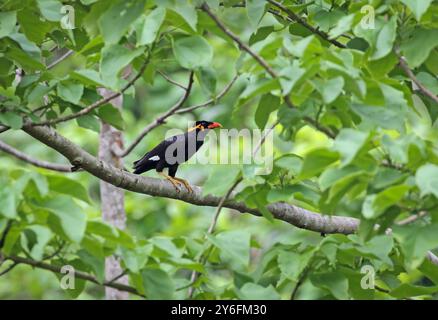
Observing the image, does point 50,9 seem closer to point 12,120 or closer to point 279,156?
point 12,120

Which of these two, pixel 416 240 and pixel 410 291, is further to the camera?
pixel 410 291

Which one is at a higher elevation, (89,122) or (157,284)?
(89,122)

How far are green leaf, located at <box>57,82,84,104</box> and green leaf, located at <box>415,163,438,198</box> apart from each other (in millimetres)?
1722

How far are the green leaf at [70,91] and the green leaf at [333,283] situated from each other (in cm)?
135

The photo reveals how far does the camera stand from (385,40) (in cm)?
315

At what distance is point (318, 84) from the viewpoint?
282cm

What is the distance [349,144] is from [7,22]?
1.67m

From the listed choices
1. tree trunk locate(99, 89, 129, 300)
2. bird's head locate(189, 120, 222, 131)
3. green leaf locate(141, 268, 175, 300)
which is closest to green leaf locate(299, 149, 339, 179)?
green leaf locate(141, 268, 175, 300)

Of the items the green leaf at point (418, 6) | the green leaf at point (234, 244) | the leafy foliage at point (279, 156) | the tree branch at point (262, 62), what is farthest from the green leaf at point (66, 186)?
the green leaf at point (418, 6)

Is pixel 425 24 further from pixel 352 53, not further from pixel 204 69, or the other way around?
pixel 204 69

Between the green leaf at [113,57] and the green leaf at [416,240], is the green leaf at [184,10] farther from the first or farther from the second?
the green leaf at [416,240]

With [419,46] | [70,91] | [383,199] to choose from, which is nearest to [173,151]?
[70,91]

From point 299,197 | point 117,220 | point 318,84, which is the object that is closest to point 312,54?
point 318,84

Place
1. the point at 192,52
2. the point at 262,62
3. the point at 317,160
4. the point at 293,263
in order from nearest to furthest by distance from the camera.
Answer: the point at 317,160 → the point at 262,62 → the point at 293,263 → the point at 192,52
